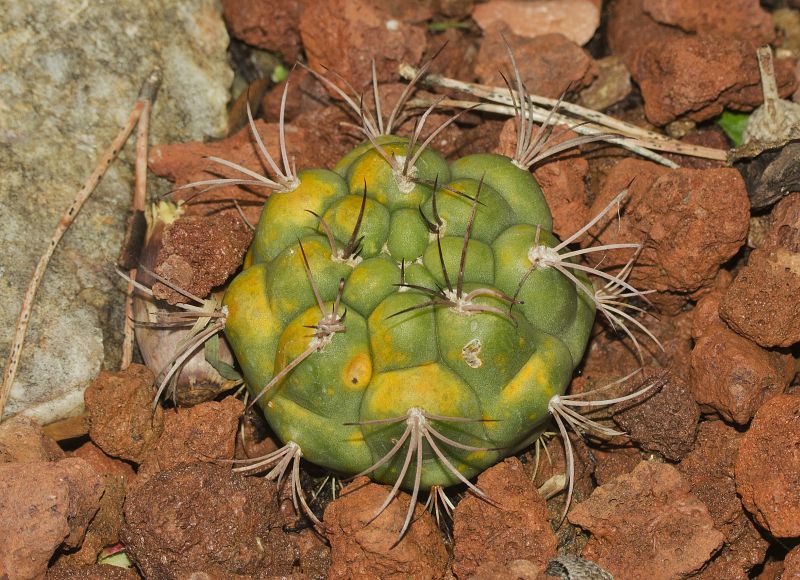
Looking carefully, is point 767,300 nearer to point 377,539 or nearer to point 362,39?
point 377,539

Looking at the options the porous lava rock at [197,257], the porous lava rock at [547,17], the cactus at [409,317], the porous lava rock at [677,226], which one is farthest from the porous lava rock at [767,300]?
the porous lava rock at [197,257]

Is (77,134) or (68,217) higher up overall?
(77,134)

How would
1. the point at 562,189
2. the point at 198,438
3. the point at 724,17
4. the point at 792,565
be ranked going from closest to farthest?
the point at 792,565 < the point at 198,438 < the point at 562,189 < the point at 724,17

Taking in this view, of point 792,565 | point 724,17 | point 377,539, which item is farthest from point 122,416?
point 724,17

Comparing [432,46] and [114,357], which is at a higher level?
[432,46]

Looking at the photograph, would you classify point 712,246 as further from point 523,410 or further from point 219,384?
point 219,384

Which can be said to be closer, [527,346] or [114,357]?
[527,346]

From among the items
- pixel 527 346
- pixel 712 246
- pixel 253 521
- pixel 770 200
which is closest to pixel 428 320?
pixel 527 346

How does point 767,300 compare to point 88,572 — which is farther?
point 767,300
